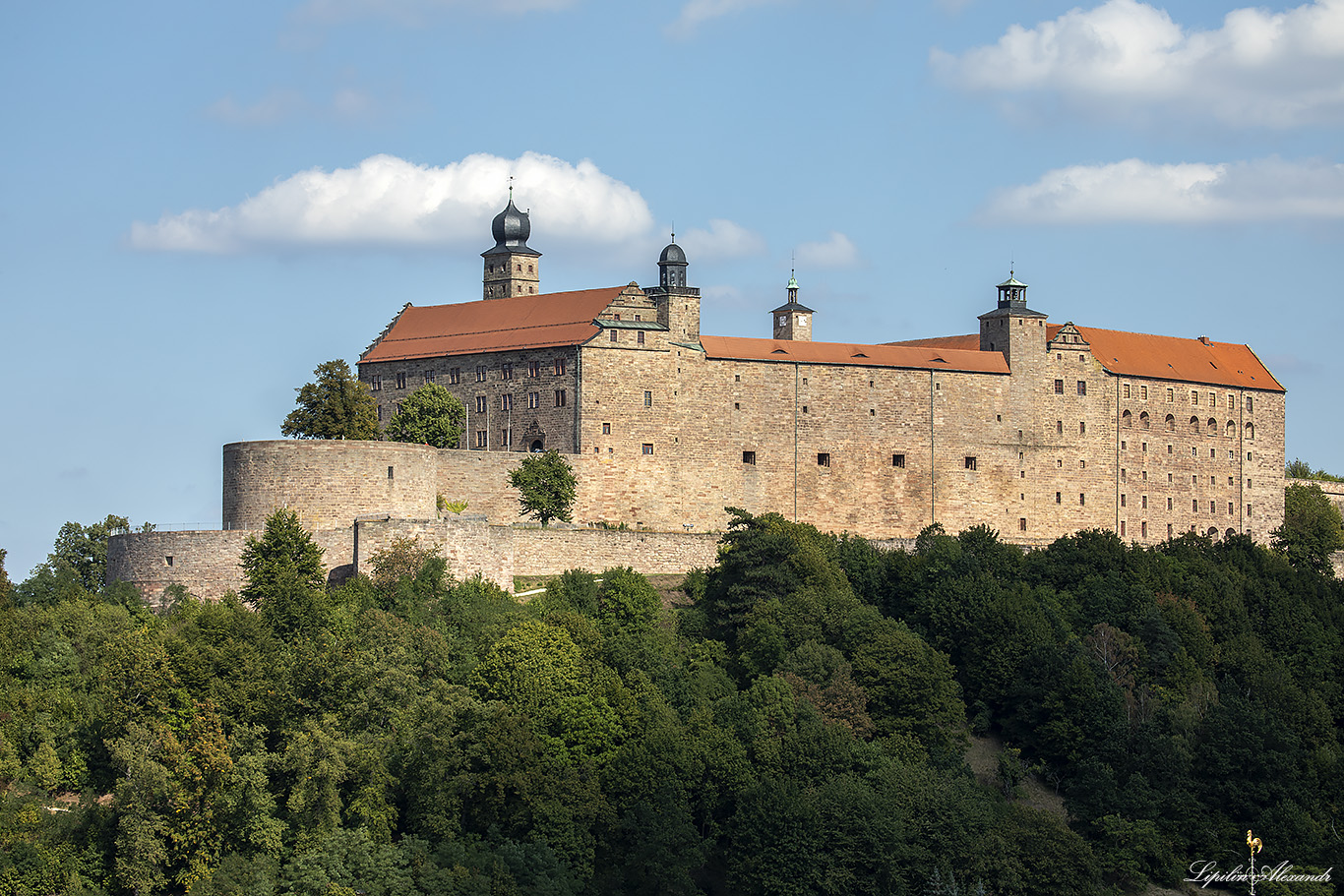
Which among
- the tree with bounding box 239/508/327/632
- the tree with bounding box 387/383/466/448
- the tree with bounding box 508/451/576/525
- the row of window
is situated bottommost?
the tree with bounding box 239/508/327/632

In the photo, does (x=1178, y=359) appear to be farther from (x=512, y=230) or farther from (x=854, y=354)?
(x=512, y=230)

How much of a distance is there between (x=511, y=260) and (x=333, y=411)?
23.0m

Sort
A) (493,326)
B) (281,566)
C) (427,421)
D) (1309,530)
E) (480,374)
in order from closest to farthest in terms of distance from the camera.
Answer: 1. (281,566)
2. (427,421)
3. (480,374)
4. (493,326)
5. (1309,530)

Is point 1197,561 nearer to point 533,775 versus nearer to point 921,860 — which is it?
point 921,860

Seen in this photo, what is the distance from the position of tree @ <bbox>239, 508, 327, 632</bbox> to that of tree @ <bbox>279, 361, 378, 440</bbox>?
10.7m

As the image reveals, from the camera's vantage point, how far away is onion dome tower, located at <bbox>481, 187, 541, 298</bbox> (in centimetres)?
9456

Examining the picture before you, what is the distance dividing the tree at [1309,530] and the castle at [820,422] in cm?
200

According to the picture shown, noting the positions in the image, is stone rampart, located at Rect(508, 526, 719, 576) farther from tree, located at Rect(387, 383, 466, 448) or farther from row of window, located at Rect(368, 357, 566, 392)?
tree, located at Rect(387, 383, 466, 448)

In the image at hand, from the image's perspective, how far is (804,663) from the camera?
62.1 m

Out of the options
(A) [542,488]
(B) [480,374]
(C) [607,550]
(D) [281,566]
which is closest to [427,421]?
(B) [480,374]

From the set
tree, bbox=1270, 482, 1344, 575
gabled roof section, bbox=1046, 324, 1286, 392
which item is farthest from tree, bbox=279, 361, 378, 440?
tree, bbox=1270, 482, 1344, 575

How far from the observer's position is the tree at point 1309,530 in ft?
287

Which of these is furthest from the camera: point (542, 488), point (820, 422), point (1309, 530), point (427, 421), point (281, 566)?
point (1309, 530)

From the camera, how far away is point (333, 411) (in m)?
73.8
